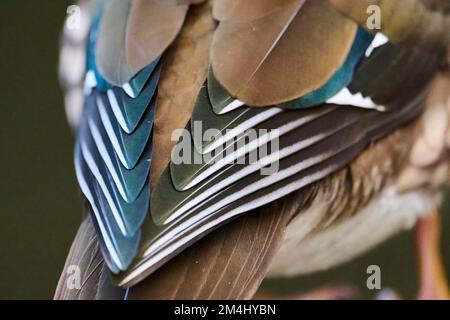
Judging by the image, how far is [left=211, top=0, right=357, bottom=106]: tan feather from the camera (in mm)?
1589

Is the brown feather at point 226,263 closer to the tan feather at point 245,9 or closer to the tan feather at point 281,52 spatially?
the tan feather at point 281,52

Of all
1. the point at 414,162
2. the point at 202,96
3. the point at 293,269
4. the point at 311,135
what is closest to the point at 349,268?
the point at 293,269

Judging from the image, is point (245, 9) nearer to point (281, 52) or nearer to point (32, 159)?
point (281, 52)

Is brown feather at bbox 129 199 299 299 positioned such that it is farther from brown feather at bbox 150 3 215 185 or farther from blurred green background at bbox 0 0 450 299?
blurred green background at bbox 0 0 450 299

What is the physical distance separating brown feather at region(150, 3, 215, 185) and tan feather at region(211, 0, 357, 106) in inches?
1.2

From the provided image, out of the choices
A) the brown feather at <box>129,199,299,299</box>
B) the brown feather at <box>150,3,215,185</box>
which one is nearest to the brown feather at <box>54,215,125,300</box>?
the brown feather at <box>129,199,299,299</box>

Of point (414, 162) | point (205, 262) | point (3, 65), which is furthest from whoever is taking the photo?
point (414, 162)

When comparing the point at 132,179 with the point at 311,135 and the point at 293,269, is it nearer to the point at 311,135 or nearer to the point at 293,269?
the point at 311,135

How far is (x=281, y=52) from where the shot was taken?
162cm

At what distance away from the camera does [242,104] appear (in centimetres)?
157

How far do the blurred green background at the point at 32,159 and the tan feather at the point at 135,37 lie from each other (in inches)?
5.3

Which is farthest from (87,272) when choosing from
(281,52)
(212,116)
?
(281,52)

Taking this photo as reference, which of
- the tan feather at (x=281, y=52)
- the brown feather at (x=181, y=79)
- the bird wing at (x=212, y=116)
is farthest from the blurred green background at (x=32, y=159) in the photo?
the tan feather at (x=281, y=52)
